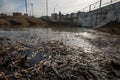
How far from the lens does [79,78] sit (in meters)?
6.48

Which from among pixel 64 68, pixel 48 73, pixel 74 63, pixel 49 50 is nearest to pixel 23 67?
pixel 48 73

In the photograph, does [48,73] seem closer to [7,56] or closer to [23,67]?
[23,67]

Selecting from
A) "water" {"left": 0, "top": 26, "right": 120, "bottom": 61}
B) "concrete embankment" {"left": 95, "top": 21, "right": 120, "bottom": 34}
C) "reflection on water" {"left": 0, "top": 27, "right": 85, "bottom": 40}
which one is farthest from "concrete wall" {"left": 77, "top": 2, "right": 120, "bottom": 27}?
"reflection on water" {"left": 0, "top": 27, "right": 85, "bottom": 40}

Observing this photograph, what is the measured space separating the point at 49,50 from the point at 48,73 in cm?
432

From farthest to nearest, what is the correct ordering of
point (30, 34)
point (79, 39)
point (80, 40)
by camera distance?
point (30, 34)
point (79, 39)
point (80, 40)

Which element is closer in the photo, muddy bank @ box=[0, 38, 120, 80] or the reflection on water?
muddy bank @ box=[0, 38, 120, 80]

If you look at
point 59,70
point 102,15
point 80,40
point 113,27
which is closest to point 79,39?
point 80,40

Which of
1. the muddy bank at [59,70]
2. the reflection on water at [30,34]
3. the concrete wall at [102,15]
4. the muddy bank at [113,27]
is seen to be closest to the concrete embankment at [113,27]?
the muddy bank at [113,27]

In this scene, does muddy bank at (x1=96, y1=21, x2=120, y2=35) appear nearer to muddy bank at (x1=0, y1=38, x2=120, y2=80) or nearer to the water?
the water

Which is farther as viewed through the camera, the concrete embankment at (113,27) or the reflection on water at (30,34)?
the concrete embankment at (113,27)

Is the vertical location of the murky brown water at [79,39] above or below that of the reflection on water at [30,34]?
below

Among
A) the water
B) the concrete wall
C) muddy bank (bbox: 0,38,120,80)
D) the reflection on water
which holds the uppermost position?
the concrete wall

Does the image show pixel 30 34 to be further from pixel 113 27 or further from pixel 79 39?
pixel 113 27

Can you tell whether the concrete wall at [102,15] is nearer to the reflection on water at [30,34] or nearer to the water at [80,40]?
the water at [80,40]
